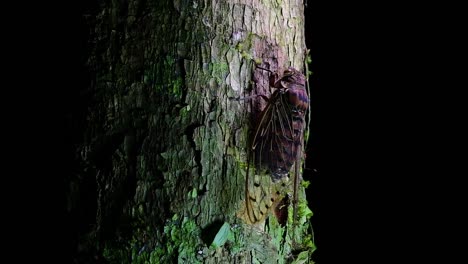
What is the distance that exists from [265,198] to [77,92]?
0.40 meters

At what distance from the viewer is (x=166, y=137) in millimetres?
869

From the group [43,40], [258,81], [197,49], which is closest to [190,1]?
[197,49]

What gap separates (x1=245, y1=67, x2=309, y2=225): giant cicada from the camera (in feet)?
3.05

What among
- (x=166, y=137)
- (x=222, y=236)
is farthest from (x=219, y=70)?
(x=222, y=236)

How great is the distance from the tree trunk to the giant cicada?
0.07ft

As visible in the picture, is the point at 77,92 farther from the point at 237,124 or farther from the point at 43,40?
the point at 237,124

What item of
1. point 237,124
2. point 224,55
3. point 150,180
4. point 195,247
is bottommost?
point 195,247

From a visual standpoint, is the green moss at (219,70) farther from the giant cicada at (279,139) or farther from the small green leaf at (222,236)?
the small green leaf at (222,236)

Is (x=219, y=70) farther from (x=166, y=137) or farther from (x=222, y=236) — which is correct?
(x=222, y=236)

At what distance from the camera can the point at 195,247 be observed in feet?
2.78

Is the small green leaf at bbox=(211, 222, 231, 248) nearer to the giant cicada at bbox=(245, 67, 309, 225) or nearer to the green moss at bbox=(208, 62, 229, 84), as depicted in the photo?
the giant cicada at bbox=(245, 67, 309, 225)

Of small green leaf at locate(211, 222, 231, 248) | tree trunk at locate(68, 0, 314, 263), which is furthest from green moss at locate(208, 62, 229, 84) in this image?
small green leaf at locate(211, 222, 231, 248)

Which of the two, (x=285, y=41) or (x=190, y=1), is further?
(x=285, y=41)

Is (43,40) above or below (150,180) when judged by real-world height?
above
